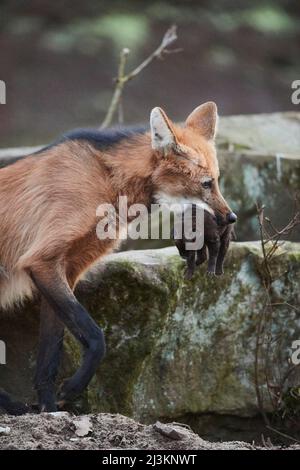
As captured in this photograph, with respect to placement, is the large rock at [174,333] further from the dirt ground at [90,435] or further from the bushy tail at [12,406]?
the dirt ground at [90,435]

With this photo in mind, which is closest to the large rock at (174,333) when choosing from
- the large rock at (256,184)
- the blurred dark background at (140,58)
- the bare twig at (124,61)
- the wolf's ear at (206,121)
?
the wolf's ear at (206,121)

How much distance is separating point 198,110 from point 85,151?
2.63ft

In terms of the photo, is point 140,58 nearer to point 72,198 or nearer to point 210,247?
point 210,247

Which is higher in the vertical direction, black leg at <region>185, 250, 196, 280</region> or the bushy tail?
black leg at <region>185, 250, 196, 280</region>

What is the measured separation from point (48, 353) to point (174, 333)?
91 centimetres

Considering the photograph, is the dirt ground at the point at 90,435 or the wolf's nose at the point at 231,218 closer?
the dirt ground at the point at 90,435

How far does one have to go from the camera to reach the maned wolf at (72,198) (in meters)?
5.00

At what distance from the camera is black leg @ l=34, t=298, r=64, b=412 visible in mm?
5129

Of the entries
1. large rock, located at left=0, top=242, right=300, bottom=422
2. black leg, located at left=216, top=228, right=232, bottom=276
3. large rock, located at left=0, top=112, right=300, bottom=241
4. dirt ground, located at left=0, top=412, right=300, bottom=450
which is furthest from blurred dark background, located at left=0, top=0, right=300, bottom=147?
dirt ground, located at left=0, top=412, right=300, bottom=450

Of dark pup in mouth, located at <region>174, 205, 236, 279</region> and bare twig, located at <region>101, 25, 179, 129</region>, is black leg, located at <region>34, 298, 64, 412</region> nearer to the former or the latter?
dark pup in mouth, located at <region>174, 205, 236, 279</region>

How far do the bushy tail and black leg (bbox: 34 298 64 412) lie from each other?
125mm

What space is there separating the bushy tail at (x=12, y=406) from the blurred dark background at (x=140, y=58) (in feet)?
31.4

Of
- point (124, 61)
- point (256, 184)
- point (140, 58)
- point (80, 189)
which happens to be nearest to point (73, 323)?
point (80, 189)

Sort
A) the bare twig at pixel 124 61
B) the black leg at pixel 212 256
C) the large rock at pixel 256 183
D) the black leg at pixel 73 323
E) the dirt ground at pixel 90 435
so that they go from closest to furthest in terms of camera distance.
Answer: the dirt ground at pixel 90 435
the black leg at pixel 73 323
the black leg at pixel 212 256
the large rock at pixel 256 183
the bare twig at pixel 124 61
